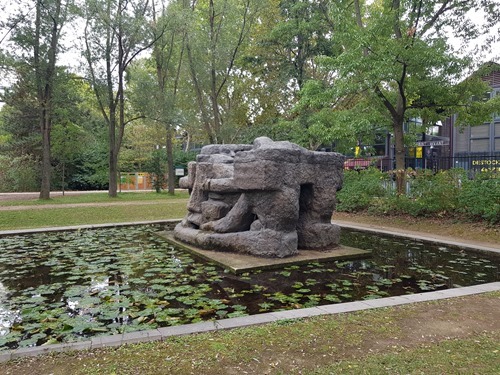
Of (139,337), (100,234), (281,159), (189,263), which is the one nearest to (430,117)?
(281,159)

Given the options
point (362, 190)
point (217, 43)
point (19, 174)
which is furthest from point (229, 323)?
point (19, 174)

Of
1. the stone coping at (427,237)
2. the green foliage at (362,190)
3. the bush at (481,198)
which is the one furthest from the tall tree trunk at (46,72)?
the bush at (481,198)

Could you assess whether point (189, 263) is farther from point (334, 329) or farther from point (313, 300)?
point (334, 329)

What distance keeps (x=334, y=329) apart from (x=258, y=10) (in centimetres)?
2152

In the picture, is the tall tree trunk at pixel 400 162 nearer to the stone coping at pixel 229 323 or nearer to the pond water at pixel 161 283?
the pond water at pixel 161 283

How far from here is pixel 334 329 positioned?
3422mm

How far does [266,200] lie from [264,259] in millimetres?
1025

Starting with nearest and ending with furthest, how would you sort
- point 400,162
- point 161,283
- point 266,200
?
point 161,283
point 266,200
point 400,162

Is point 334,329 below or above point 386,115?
below

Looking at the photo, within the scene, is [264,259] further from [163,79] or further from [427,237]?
[163,79]

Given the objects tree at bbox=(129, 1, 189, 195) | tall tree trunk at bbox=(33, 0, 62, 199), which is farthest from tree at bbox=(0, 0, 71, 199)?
tree at bbox=(129, 1, 189, 195)

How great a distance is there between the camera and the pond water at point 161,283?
3.83m

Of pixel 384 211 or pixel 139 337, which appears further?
pixel 384 211

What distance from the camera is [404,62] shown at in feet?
33.7
